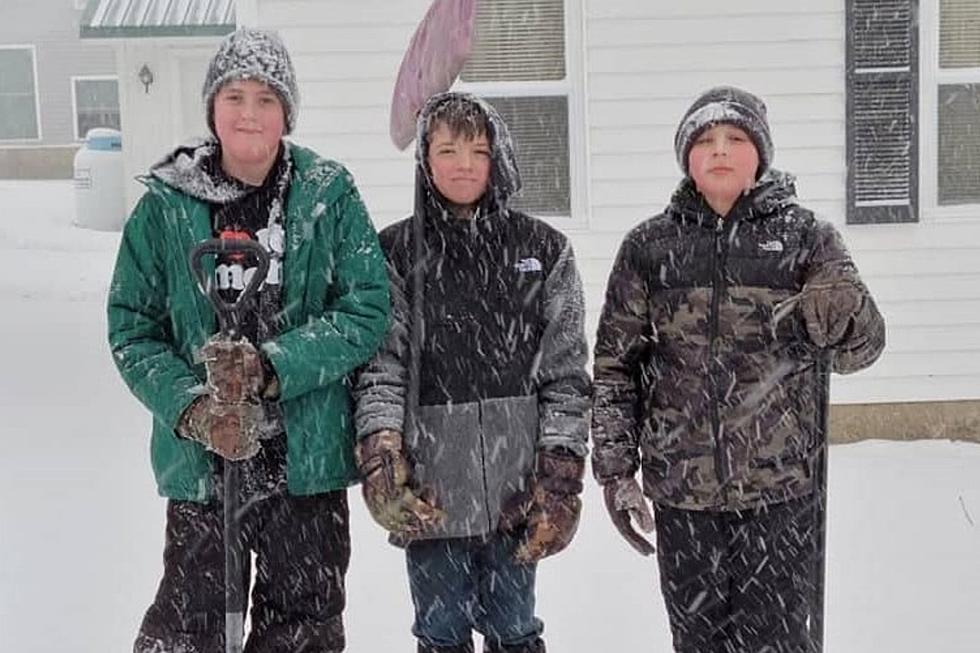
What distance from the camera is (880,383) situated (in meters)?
7.05

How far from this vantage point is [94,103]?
2998 cm

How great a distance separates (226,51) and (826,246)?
1.53 meters

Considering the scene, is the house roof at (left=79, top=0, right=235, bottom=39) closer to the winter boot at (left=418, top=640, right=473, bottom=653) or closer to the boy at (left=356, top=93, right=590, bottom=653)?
the boy at (left=356, top=93, right=590, bottom=653)

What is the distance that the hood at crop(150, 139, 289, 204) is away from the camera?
300 centimetres

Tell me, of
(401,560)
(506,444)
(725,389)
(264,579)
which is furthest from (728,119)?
(401,560)

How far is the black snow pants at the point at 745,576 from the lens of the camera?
3096 millimetres

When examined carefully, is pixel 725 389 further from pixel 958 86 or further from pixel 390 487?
pixel 958 86

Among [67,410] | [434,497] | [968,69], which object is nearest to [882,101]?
[968,69]

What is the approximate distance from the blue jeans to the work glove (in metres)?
0.69

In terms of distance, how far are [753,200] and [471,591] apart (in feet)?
4.03

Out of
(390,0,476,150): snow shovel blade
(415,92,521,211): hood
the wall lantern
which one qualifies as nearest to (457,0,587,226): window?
(390,0,476,150): snow shovel blade

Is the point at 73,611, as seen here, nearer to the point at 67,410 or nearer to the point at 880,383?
the point at 67,410

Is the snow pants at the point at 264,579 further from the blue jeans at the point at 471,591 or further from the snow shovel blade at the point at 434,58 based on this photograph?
the snow shovel blade at the point at 434,58

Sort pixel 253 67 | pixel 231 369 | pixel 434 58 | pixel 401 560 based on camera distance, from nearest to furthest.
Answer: pixel 231 369 → pixel 253 67 → pixel 434 58 → pixel 401 560
